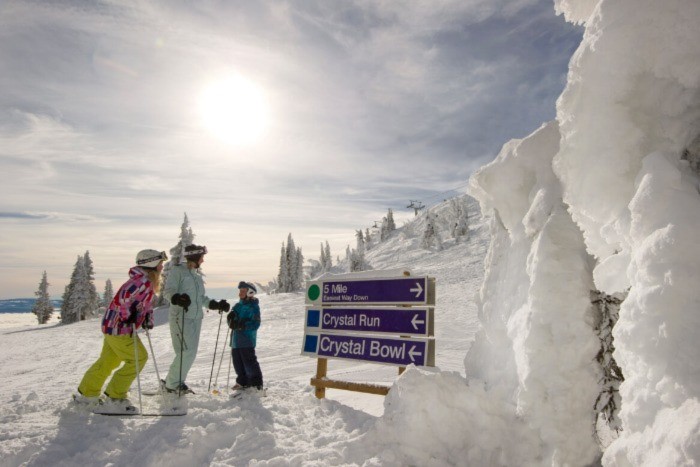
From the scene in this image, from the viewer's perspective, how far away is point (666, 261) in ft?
7.59

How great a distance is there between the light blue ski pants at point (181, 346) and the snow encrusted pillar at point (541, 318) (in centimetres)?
432

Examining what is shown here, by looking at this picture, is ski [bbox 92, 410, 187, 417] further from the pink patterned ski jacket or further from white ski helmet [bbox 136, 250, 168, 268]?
white ski helmet [bbox 136, 250, 168, 268]

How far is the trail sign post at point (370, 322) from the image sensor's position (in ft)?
18.8

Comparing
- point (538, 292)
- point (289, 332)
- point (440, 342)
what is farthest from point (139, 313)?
point (289, 332)

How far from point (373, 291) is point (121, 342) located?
3513 millimetres

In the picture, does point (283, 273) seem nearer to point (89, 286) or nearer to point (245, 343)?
point (89, 286)

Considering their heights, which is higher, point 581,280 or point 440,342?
point 581,280

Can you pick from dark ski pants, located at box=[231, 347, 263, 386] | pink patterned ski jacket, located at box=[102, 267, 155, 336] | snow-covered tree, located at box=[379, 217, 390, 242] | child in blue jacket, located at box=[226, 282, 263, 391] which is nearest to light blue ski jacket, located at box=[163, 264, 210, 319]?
child in blue jacket, located at box=[226, 282, 263, 391]

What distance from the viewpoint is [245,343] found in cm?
685

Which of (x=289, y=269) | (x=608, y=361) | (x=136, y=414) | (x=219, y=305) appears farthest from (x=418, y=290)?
(x=289, y=269)

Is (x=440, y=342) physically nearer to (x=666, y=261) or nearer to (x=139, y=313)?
(x=139, y=313)

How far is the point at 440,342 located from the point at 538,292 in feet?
31.7

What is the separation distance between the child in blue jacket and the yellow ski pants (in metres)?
1.57


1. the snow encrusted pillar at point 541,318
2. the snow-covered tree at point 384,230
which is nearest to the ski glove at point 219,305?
the snow encrusted pillar at point 541,318
